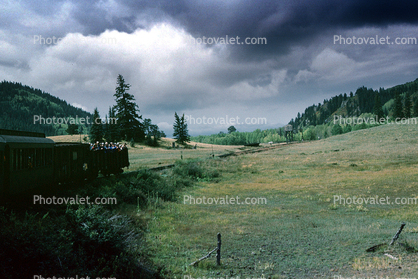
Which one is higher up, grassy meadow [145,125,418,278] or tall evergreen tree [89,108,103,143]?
tall evergreen tree [89,108,103,143]

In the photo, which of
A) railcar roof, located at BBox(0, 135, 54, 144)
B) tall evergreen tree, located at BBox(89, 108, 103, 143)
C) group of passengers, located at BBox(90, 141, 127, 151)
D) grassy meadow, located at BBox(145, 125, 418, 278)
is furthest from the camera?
tall evergreen tree, located at BBox(89, 108, 103, 143)

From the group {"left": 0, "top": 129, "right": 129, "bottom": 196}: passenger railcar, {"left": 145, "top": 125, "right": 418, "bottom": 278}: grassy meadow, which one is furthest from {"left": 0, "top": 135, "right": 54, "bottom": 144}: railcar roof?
{"left": 145, "top": 125, "right": 418, "bottom": 278}: grassy meadow

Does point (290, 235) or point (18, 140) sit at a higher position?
point (18, 140)

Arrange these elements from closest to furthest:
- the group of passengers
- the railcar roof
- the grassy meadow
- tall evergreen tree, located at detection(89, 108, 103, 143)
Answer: the grassy meadow → the railcar roof → the group of passengers → tall evergreen tree, located at detection(89, 108, 103, 143)

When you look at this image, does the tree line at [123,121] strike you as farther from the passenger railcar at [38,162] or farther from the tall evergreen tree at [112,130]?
the passenger railcar at [38,162]

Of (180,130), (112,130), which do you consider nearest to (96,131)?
(112,130)

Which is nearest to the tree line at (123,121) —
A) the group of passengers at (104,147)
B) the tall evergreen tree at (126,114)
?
the tall evergreen tree at (126,114)

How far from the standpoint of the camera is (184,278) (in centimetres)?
707

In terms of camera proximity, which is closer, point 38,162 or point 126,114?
point 38,162

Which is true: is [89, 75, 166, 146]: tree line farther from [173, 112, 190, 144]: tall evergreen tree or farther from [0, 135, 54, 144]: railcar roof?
[0, 135, 54, 144]: railcar roof

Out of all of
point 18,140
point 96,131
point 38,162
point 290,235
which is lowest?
point 290,235

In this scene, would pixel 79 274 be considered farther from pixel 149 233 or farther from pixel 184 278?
pixel 149 233

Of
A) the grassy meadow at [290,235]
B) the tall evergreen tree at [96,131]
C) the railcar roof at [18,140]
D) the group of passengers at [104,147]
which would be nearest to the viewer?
the grassy meadow at [290,235]

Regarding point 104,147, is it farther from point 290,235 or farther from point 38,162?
point 290,235
